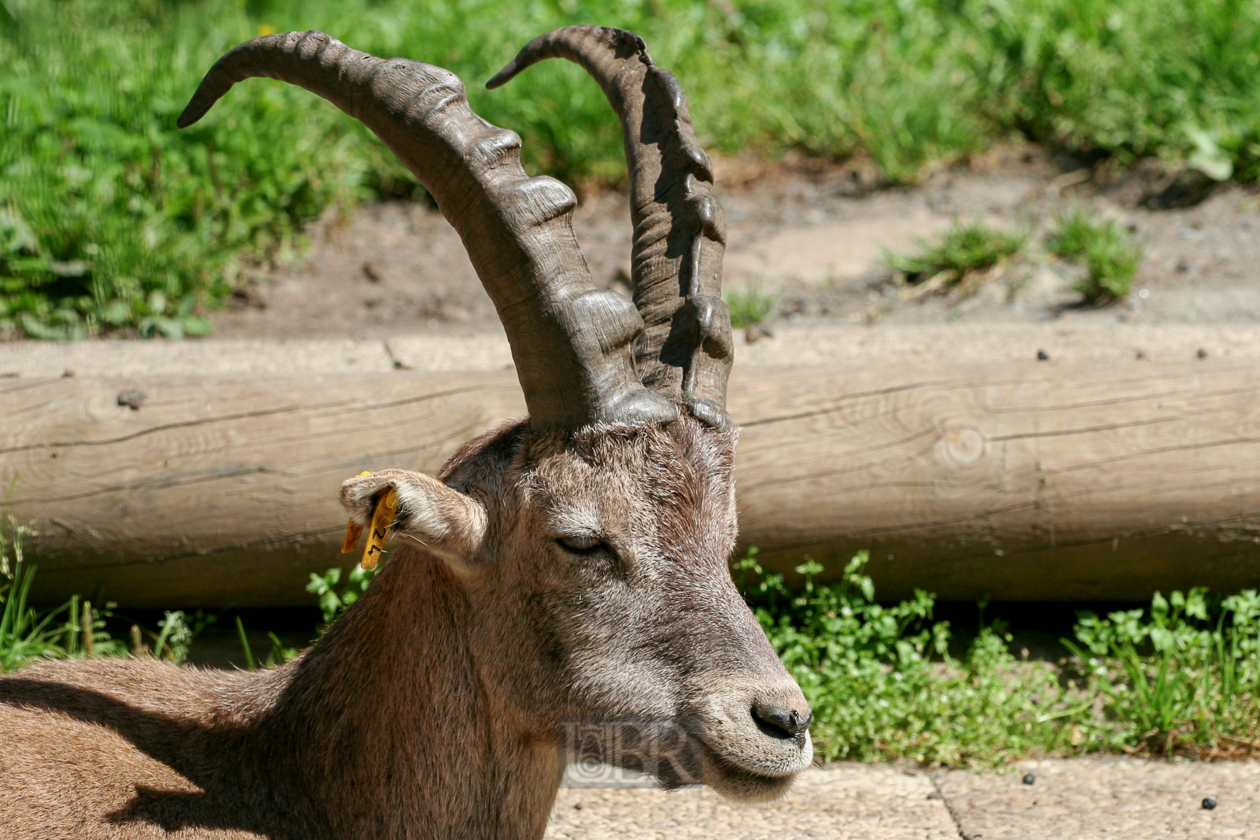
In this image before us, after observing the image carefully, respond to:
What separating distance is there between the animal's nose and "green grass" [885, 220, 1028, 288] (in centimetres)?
613

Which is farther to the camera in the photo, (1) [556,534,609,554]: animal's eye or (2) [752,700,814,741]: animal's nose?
(1) [556,534,609,554]: animal's eye

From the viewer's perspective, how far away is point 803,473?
5.40 meters

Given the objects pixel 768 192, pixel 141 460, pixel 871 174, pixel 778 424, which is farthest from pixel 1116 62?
pixel 141 460

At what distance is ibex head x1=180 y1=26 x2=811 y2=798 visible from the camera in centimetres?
319

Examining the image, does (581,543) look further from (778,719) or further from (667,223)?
(667,223)

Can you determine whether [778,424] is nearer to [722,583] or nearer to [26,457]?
[722,583]

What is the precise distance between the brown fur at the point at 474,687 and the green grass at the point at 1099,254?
5.56 m

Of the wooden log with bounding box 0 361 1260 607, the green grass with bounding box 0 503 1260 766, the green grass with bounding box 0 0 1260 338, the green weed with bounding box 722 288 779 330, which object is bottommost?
the green grass with bounding box 0 503 1260 766

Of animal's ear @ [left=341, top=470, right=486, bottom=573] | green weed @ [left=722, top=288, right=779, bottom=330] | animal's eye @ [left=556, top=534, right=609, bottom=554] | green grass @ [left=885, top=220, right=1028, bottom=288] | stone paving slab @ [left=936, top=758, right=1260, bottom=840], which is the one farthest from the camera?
green grass @ [left=885, top=220, right=1028, bottom=288]

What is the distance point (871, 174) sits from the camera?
1063 centimetres

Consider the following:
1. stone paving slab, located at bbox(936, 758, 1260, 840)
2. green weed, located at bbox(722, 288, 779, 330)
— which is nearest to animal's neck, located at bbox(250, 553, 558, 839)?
stone paving slab, located at bbox(936, 758, 1260, 840)

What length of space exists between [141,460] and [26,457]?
1.56 feet

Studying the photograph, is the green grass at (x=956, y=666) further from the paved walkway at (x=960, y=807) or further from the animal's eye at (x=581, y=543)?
the animal's eye at (x=581, y=543)

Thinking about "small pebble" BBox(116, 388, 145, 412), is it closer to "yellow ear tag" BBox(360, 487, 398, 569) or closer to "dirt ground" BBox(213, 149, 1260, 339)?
"yellow ear tag" BBox(360, 487, 398, 569)
